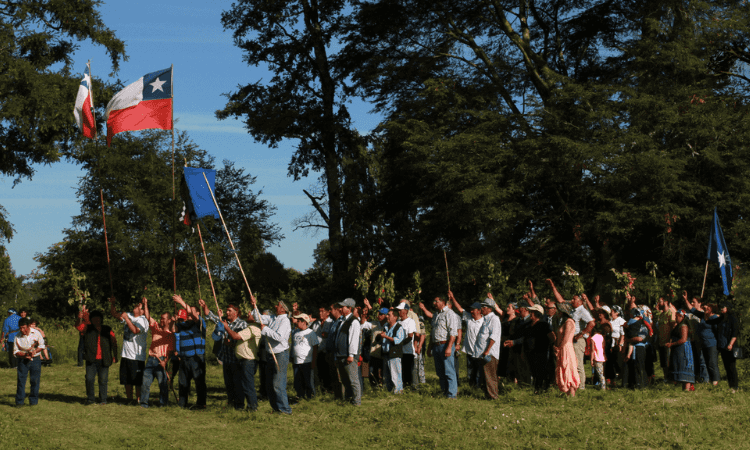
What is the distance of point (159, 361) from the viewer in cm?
1228

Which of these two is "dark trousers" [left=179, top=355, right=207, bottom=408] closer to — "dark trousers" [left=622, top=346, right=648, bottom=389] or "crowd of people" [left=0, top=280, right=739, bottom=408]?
"crowd of people" [left=0, top=280, right=739, bottom=408]

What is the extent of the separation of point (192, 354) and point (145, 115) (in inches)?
174

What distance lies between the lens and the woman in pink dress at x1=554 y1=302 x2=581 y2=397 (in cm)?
1138

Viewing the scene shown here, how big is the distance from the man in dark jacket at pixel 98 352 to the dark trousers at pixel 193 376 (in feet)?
3.97

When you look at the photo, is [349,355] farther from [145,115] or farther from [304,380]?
[145,115]

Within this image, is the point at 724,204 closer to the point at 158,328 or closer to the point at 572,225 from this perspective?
the point at 572,225

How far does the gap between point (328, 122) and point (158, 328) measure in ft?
67.0

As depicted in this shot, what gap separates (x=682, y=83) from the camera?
23328 millimetres

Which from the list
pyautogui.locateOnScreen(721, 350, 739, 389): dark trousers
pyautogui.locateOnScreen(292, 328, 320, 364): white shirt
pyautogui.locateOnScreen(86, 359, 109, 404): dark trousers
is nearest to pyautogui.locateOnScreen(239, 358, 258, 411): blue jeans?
pyautogui.locateOnScreen(292, 328, 320, 364): white shirt

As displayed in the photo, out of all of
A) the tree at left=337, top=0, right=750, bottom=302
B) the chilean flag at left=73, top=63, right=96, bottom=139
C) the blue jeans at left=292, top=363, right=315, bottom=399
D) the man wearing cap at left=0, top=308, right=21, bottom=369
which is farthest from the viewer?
the tree at left=337, top=0, right=750, bottom=302

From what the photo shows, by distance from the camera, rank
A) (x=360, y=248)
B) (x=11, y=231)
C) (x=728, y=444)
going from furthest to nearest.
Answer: (x=360, y=248) < (x=11, y=231) < (x=728, y=444)

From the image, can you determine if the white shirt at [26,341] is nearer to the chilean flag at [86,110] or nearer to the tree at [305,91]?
the chilean flag at [86,110]

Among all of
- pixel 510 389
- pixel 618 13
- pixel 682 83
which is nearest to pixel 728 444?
pixel 510 389

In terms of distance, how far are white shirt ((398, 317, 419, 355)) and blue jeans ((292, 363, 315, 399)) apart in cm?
173
